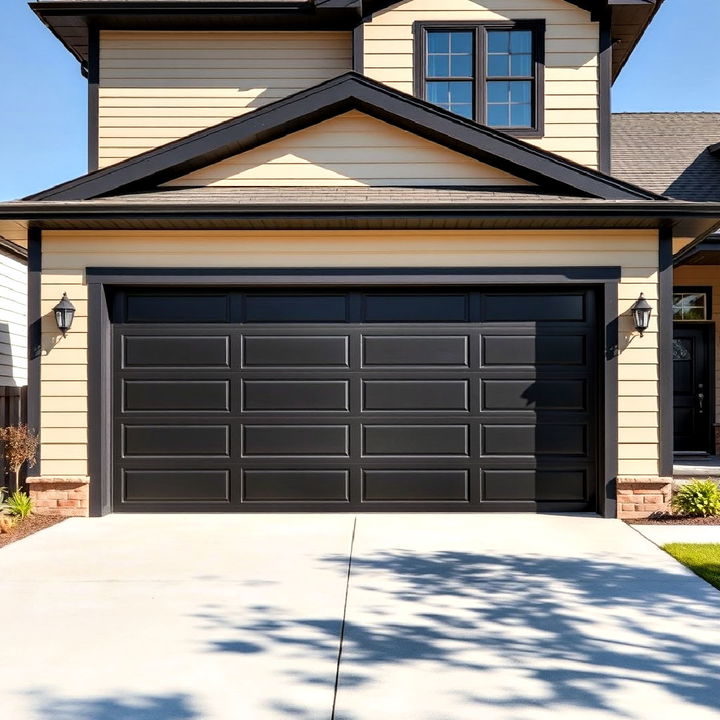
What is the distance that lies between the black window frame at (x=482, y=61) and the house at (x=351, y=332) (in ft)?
3.74

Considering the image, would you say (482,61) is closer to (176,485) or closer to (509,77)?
(509,77)

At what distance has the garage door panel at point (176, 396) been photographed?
26.8ft

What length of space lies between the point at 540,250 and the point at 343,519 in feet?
12.3

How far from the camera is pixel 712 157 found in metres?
11.7

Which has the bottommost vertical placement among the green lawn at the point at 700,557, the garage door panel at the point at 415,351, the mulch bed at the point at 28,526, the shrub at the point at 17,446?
the green lawn at the point at 700,557

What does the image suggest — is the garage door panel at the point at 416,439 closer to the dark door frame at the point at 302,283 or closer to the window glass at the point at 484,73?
the dark door frame at the point at 302,283

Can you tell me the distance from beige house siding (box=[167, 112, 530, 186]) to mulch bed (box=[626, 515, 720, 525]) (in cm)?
449

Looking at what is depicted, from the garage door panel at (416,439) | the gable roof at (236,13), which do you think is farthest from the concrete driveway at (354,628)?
the gable roof at (236,13)

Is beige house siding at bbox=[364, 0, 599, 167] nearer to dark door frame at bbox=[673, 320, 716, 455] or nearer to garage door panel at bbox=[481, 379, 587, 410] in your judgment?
garage door panel at bbox=[481, 379, 587, 410]

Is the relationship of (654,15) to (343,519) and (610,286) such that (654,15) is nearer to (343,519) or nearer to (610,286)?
(610,286)

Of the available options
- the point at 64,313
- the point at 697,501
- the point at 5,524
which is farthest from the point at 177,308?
the point at 697,501

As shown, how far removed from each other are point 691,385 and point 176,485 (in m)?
8.32

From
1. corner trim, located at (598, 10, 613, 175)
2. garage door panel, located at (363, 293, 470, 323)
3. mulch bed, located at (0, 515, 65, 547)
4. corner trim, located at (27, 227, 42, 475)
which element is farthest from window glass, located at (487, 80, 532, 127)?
mulch bed, located at (0, 515, 65, 547)

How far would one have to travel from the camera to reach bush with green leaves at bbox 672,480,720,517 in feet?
25.5
